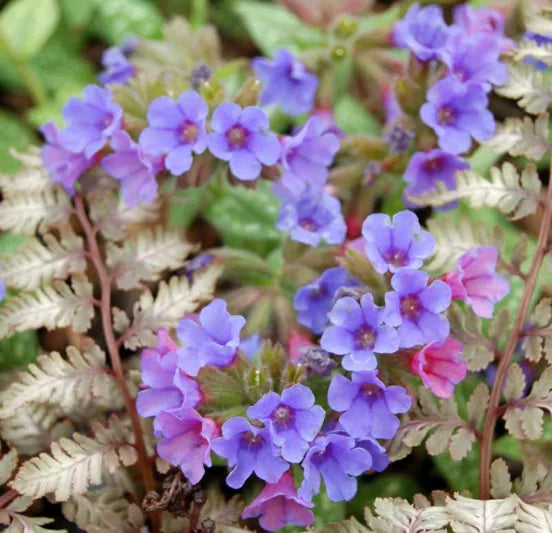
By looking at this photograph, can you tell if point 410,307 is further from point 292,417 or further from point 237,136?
point 237,136

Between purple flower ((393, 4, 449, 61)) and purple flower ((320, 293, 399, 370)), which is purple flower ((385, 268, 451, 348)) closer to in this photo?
purple flower ((320, 293, 399, 370))

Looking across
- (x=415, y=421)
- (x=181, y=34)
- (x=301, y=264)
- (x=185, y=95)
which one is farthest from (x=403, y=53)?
(x=415, y=421)

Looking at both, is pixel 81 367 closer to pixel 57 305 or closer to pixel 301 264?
pixel 57 305

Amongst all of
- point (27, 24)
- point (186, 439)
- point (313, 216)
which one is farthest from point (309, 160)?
point (27, 24)

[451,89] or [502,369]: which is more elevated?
[451,89]

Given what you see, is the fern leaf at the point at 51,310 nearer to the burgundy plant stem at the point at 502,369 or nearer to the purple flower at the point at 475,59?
the burgundy plant stem at the point at 502,369

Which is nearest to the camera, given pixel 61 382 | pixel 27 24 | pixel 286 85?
pixel 61 382

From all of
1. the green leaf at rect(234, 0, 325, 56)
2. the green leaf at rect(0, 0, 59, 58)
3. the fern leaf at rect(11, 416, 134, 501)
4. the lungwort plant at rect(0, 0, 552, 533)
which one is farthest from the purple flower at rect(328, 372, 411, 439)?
the green leaf at rect(0, 0, 59, 58)
